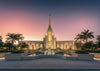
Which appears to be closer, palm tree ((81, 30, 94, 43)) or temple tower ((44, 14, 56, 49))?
palm tree ((81, 30, 94, 43))

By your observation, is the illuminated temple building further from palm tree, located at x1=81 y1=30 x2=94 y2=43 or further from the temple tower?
palm tree, located at x1=81 y1=30 x2=94 y2=43

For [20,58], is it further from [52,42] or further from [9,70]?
[52,42]

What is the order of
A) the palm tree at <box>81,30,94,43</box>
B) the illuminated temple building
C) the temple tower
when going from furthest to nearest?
the illuminated temple building
the temple tower
the palm tree at <box>81,30,94,43</box>

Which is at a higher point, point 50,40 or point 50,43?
point 50,40

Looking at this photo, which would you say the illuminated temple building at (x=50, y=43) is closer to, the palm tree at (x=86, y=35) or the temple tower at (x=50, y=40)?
the temple tower at (x=50, y=40)

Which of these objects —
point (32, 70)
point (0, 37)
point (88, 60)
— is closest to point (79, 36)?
point (88, 60)

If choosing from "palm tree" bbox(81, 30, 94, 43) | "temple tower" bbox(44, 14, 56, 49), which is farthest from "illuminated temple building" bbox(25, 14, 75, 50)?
"palm tree" bbox(81, 30, 94, 43)

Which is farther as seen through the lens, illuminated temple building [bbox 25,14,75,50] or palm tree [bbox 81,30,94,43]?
illuminated temple building [bbox 25,14,75,50]

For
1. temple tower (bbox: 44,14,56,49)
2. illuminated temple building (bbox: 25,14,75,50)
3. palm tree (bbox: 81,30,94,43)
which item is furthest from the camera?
illuminated temple building (bbox: 25,14,75,50)

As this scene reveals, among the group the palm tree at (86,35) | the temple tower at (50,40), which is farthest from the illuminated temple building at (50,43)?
the palm tree at (86,35)

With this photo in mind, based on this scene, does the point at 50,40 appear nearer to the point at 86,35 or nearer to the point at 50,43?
the point at 50,43

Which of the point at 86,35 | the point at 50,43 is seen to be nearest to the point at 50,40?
the point at 50,43

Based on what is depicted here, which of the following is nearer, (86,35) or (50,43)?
(86,35)

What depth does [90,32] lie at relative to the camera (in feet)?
115
